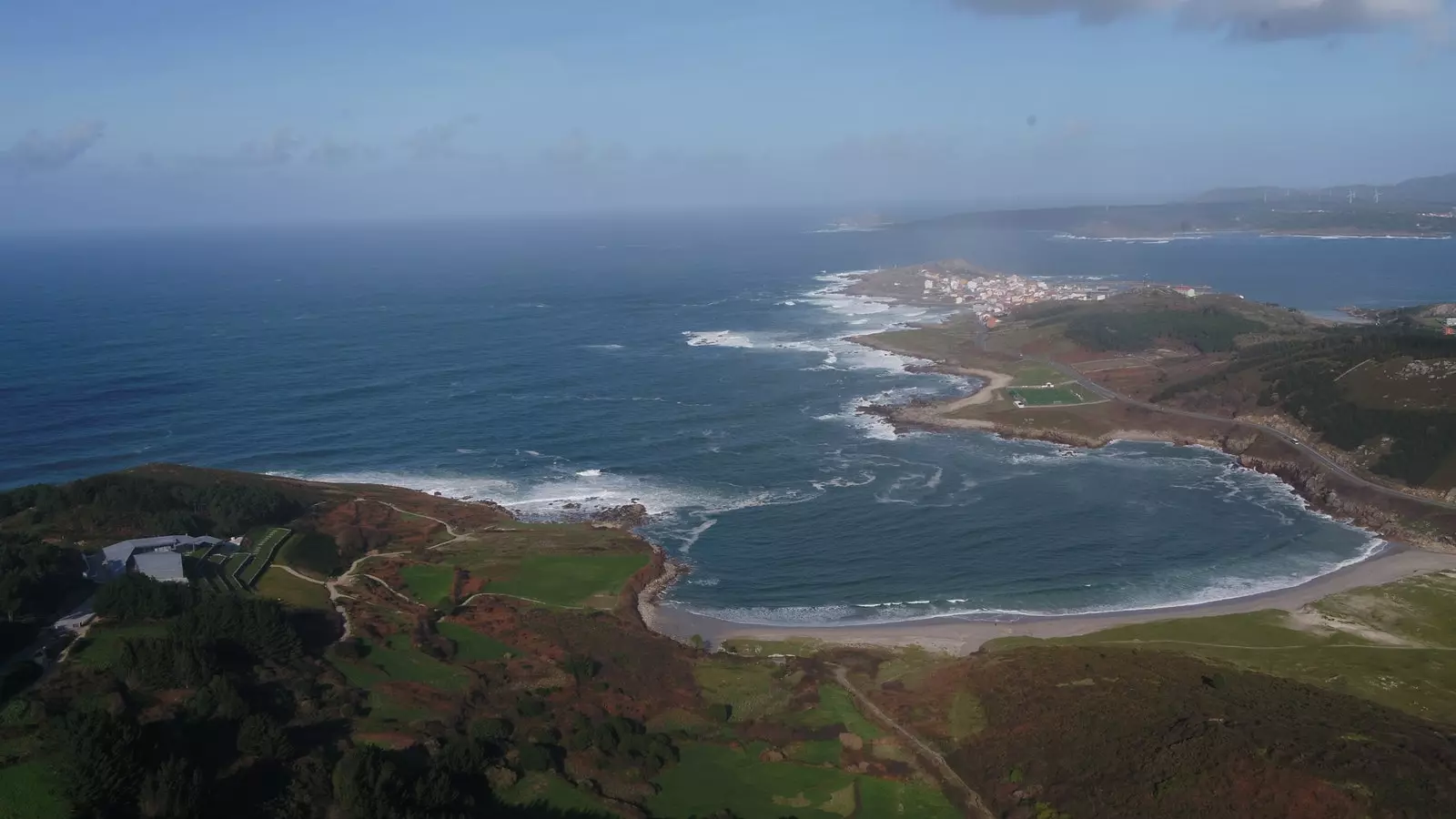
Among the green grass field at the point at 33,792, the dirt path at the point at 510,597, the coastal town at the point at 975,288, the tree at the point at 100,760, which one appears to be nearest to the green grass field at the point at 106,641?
the green grass field at the point at 33,792

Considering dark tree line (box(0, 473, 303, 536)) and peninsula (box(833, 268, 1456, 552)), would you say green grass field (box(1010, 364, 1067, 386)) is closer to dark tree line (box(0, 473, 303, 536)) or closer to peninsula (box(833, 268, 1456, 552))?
peninsula (box(833, 268, 1456, 552))

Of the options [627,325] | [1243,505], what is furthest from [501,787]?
[627,325]

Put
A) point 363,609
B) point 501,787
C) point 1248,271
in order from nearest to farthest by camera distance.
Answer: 1. point 501,787
2. point 363,609
3. point 1248,271

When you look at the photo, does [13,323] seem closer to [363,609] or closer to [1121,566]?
[363,609]

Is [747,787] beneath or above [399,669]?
beneath

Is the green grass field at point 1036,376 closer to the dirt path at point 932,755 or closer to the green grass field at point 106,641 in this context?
the dirt path at point 932,755

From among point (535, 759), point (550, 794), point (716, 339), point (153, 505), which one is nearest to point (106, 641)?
point (535, 759)

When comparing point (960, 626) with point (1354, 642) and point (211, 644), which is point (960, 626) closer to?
point (1354, 642)
